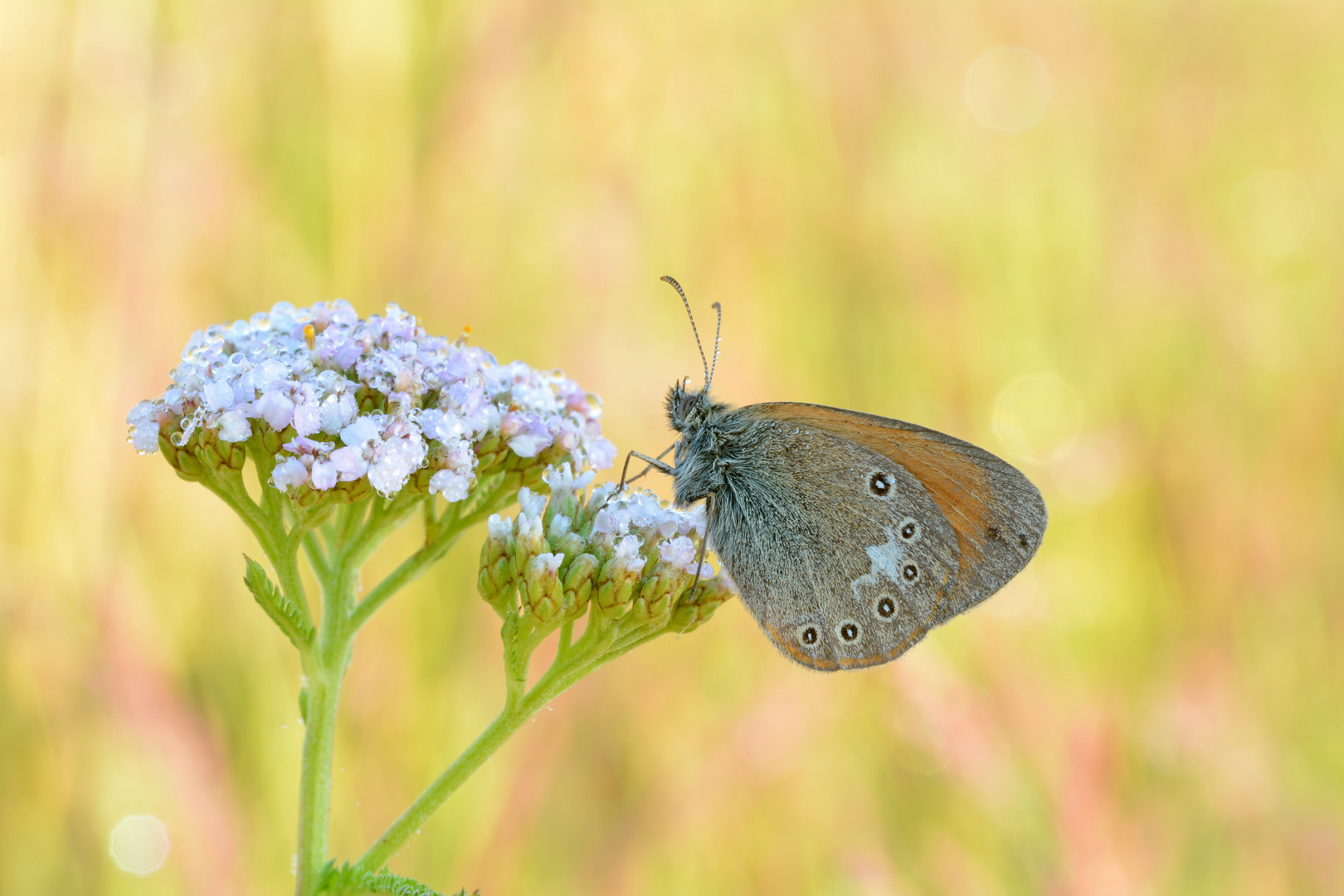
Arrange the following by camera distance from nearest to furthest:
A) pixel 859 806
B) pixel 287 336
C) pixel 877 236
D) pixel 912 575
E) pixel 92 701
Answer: pixel 287 336, pixel 912 575, pixel 92 701, pixel 859 806, pixel 877 236

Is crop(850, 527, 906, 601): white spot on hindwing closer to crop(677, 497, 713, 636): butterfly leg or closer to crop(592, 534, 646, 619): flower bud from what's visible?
crop(677, 497, 713, 636): butterfly leg

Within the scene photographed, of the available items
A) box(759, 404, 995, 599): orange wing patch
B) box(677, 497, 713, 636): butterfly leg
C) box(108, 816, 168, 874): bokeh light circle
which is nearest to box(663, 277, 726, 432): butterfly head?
box(759, 404, 995, 599): orange wing patch

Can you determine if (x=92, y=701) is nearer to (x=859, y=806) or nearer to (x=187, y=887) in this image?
(x=187, y=887)

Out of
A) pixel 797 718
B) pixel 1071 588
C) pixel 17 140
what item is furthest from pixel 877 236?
pixel 17 140

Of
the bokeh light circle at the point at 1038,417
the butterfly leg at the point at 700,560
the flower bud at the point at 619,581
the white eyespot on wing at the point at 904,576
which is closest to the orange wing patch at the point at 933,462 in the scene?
the white eyespot on wing at the point at 904,576

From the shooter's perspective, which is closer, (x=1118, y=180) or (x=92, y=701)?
(x=92, y=701)

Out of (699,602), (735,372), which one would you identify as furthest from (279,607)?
(735,372)
